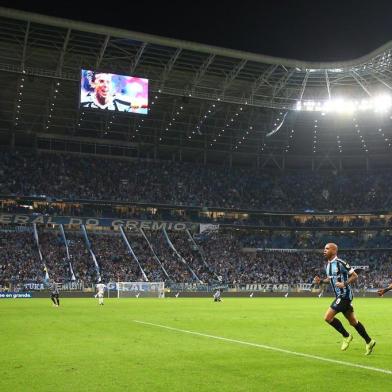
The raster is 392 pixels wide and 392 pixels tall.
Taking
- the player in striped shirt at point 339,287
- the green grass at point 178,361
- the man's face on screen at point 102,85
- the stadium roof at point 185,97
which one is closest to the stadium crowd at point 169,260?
the stadium roof at point 185,97

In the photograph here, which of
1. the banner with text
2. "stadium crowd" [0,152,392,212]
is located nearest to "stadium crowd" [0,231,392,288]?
the banner with text

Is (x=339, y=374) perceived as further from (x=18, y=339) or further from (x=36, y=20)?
(x=36, y=20)

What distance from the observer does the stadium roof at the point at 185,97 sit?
175 ft

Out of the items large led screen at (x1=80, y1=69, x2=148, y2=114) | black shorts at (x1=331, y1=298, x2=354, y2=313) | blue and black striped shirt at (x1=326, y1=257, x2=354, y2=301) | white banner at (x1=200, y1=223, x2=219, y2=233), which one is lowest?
black shorts at (x1=331, y1=298, x2=354, y2=313)

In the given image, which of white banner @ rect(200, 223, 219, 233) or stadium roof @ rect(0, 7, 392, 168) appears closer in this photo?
stadium roof @ rect(0, 7, 392, 168)

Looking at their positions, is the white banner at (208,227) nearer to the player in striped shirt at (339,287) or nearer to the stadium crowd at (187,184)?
the stadium crowd at (187,184)

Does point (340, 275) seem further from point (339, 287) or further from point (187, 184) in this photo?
point (187, 184)

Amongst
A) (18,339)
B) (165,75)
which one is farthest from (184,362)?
(165,75)

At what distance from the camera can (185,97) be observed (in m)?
61.4

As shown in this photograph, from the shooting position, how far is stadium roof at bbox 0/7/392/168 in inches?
2105

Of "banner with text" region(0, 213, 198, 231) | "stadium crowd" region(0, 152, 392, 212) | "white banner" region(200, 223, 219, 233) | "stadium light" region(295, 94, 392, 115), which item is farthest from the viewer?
"white banner" region(200, 223, 219, 233)

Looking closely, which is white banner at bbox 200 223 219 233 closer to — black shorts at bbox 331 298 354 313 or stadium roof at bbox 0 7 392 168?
stadium roof at bbox 0 7 392 168

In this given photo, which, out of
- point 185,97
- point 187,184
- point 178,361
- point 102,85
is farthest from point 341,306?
point 187,184

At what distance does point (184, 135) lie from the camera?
277ft
